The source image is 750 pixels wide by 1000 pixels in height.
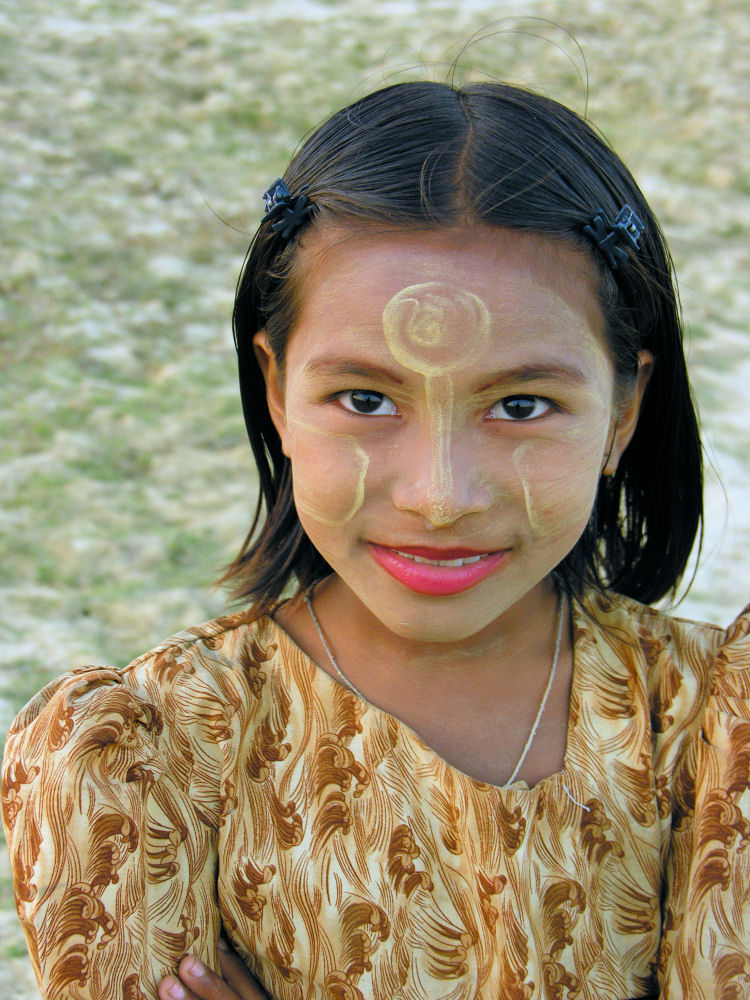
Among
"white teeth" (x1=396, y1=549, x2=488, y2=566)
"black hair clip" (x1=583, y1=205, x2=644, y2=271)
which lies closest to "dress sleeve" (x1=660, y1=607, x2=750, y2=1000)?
"white teeth" (x1=396, y1=549, x2=488, y2=566)

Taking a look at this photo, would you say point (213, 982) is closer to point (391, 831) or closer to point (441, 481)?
point (391, 831)

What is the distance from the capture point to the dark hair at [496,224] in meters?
1.34

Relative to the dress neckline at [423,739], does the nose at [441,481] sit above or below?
above

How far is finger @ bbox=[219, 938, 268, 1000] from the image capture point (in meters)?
1.47

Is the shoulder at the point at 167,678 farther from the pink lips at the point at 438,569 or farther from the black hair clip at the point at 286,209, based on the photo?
the black hair clip at the point at 286,209

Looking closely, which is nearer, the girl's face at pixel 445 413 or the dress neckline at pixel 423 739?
the girl's face at pixel 445 413

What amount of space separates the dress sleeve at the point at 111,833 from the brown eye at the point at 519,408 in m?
0.58

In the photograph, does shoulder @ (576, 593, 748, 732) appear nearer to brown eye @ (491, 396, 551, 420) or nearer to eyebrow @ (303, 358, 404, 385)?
brown eye @ (491, 396, 551, 420)

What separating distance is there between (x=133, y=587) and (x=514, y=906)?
1.91 metres

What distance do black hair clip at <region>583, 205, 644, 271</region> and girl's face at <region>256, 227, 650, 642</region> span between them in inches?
1.4

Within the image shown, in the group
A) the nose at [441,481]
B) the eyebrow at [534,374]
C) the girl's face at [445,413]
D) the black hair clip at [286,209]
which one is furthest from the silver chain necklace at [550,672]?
the black hair clip at [286,209]

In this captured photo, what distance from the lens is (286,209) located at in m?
1.46

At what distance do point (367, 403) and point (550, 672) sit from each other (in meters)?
0.52

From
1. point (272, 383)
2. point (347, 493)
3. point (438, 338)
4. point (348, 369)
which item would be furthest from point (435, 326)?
point (272, 383)
